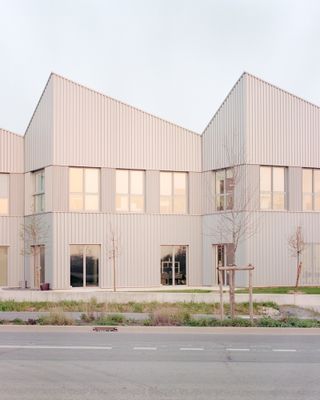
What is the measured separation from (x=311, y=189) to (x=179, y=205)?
6.70 meters

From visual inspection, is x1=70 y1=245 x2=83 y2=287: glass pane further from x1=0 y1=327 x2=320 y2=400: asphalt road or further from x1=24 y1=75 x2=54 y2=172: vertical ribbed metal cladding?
x1=0 y1=327 x2=320 y2=400: asphalt road

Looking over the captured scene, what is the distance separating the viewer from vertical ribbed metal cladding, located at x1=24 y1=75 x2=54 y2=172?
117 ft

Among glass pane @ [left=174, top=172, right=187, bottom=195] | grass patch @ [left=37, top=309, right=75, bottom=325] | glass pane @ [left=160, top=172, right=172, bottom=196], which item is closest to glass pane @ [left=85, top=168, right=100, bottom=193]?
glass pane @ [left=160, top=172, right=172, bottom=196]

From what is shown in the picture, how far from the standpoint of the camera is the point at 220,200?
37344 mm

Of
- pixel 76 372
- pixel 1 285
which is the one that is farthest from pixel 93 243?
pixel 76 372

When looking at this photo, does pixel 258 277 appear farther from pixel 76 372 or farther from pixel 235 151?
pixel 76 372

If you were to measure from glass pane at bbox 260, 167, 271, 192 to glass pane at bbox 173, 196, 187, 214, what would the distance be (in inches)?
174

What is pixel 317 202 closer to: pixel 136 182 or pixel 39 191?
pixel 136 182

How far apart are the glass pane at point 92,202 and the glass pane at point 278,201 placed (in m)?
8.68

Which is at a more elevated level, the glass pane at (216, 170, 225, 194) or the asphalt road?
the glass pane at (216, 170, 225, 194)

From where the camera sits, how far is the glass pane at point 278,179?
36.2m

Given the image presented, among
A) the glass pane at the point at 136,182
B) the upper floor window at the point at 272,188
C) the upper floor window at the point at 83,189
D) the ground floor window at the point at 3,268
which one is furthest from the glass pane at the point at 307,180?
the ground floor window at the point at 3,268

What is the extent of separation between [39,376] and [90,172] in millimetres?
25069

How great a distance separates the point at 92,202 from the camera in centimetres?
3619
